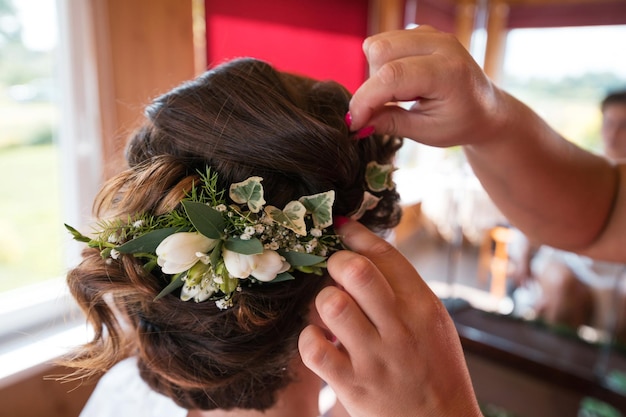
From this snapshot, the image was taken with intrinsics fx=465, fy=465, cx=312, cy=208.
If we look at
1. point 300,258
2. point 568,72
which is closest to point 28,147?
point 300,258

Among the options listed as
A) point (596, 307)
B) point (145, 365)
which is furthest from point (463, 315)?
point (145, 365)

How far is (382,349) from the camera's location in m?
0.55

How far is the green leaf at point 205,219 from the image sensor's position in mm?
561

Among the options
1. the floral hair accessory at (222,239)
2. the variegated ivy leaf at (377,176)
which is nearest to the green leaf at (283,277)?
the floral hair accessory at (222,239)

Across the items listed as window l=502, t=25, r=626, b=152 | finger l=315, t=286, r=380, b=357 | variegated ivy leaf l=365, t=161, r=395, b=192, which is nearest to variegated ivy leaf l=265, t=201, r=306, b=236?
finger l=315, t=286, r=380, b=357

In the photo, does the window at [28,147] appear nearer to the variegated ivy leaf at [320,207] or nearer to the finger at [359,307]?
the variegated ivy leaf at [320,207]

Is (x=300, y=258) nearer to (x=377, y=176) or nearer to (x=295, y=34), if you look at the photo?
(x=377, y=176)

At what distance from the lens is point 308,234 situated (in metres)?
0.66

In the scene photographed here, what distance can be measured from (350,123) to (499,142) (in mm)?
371

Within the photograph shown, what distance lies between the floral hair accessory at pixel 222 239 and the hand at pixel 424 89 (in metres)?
0.19

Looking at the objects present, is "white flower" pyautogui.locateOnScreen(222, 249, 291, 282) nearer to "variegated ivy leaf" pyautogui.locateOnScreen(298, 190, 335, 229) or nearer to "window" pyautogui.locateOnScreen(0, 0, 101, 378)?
"variegated ivy leaf" pyautogui.locateOnScreen(298, 190, 335, 229)

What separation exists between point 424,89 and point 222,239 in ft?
1.26

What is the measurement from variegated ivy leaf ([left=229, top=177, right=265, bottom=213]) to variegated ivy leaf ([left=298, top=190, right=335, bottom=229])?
70mm

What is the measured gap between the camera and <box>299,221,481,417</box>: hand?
55 centimetres
